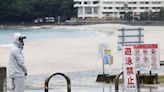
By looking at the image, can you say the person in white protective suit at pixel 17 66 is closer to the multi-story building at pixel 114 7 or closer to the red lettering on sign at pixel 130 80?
the red lettering on sign at pixel 130 80

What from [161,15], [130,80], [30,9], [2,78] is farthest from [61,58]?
[161,15]

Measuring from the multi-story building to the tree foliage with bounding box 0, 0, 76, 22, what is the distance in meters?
5.43

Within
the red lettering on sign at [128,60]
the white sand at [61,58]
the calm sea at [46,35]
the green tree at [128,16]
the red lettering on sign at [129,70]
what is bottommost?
the calm sea at [46,35]

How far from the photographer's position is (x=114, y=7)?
12250 centimetres

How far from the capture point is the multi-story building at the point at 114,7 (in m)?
122

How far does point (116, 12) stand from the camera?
124375 millimetres

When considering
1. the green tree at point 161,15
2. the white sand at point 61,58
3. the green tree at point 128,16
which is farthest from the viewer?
the green tree at point 128,16

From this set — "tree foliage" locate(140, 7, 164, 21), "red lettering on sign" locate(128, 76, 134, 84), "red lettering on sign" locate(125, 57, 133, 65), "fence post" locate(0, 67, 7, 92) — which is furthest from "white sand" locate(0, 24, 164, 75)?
"tree foliage" locate(140, 7, 164, 21)

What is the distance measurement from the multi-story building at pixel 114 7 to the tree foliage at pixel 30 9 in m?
5.43

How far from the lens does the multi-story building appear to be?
122 m

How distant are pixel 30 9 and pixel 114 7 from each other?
20.6 metres

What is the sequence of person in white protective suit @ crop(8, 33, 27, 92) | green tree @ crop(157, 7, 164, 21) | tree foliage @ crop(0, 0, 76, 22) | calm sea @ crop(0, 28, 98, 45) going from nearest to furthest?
person in white protective suit @ crop(8, 33, 27, 92) → calm sea @ crop(0, 28, 98, 45) → tree foliage @ crop(0, 0, 76, 22) → green tree @ crop(157, 7, 164, 21)

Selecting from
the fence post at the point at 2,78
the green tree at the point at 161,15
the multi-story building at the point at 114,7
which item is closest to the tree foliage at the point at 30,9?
the multi-story building at the point at 114,7

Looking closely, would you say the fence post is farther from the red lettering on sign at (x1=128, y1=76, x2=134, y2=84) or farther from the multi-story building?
the multi-story building
